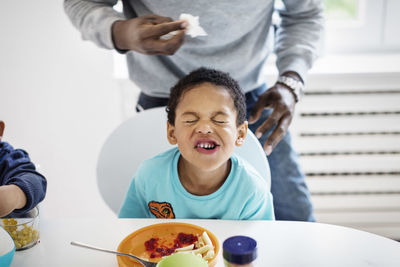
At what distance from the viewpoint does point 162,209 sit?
1075 mm

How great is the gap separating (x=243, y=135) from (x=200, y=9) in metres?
0.40

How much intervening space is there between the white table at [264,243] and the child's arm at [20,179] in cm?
7

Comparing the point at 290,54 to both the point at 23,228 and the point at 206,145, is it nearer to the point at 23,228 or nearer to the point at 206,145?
the point at 206,145

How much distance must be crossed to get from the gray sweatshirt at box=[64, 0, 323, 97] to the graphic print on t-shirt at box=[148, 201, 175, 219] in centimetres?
41

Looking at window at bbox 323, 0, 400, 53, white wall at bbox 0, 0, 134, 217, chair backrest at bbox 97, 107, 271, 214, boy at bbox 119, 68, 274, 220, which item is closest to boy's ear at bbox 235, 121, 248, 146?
boy at bbox 119, 68, 274, 220

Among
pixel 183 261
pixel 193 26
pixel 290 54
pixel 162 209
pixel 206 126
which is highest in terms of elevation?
pixel 193 26

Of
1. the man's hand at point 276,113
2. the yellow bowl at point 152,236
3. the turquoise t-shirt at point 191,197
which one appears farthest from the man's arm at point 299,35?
the yellow bowl at point 152,236

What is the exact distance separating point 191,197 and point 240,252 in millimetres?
498

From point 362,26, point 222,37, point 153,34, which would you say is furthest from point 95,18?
point 362,26

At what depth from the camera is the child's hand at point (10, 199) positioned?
0.80m

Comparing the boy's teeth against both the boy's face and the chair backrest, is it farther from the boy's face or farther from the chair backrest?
the chair backrest

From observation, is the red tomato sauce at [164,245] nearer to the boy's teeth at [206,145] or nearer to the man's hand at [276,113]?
the boy's teeth at [206,145]

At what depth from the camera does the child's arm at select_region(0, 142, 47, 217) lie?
33.4 inches

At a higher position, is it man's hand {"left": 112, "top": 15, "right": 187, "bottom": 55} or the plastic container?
man's hand {"left": 112, "top": 15, "right": 187, "bottom": 55}
